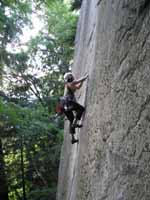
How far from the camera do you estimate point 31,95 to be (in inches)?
706

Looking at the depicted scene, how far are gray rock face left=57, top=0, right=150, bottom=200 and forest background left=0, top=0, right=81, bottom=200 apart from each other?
6601mm

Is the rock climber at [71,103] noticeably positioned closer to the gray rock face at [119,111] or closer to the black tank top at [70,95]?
the black tank top at [70,95]

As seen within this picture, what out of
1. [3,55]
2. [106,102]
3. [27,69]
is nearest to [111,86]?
[106,102]

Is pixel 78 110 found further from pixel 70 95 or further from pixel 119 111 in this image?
pixel 119 111

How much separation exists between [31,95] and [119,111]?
45.8 feet

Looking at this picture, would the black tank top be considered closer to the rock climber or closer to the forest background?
the rock climber

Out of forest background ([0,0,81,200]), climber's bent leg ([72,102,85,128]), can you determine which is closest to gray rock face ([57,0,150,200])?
climber's bent leg ([72,102,85,128])

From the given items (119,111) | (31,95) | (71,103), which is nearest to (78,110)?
(71,103)

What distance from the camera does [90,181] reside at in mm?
4992

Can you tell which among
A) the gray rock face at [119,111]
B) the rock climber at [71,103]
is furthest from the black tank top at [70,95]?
the gray rock face at [119,111]

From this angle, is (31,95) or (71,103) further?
(31,95)

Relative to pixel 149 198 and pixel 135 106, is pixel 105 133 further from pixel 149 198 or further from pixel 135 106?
pixel 149 198

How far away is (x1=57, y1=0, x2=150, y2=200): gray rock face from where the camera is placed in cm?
376

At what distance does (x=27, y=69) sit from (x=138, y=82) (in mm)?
15593
